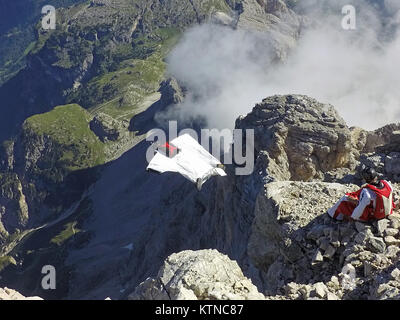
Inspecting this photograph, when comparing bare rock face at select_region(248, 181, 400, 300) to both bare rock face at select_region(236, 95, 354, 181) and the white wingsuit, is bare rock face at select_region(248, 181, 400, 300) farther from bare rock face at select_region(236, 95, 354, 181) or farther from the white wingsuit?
bare rock face at select_region(236, 95, 354, 181)

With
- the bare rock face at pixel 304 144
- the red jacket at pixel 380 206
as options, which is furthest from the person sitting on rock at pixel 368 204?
the bare rock face at pixel 304 144

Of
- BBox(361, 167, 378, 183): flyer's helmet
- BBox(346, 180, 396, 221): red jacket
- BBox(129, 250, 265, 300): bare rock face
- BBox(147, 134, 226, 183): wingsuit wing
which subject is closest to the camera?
BBox(129, 250, 265, 300): bare rock face

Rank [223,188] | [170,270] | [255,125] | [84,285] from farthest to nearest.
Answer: [84,285], [223,188], [255,125], [170,270]

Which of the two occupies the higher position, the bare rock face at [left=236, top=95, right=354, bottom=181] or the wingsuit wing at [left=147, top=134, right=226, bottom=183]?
the wingsuit wing at [left=147, top=134, right=226, bottom=183]

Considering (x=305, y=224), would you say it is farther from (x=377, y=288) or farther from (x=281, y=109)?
(x=281, y=109)

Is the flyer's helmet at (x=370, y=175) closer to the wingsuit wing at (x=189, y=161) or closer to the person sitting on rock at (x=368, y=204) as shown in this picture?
the person sitting on rock at (x=368, y=204)

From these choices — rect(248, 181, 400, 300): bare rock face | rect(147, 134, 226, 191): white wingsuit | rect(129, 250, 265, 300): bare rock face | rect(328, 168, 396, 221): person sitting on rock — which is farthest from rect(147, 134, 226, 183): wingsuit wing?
rect(129, 250, 265, 300): bare rock face
